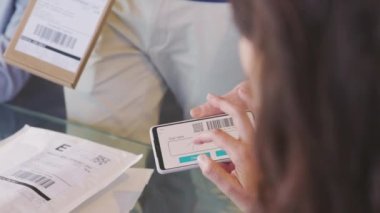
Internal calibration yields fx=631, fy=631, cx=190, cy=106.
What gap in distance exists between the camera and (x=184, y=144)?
717mm

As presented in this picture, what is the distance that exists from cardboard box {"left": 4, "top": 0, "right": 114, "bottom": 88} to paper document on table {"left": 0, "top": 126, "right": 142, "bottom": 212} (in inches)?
3.3

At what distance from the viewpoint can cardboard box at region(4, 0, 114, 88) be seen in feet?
2.65

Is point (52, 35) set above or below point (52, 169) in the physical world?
above

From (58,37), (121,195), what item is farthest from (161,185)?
(58,37)

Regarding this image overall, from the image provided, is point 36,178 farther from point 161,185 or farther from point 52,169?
point 161,185

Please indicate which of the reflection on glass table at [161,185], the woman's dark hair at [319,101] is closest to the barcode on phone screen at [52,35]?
the reflection on glass table at [161,185]

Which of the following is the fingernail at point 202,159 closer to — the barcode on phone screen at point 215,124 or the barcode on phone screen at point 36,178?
the barcode on phone screen at point 215,124

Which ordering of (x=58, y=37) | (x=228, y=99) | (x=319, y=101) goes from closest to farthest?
(x=319, y=101) < (x=228, y=99) < (x=58, y=37)

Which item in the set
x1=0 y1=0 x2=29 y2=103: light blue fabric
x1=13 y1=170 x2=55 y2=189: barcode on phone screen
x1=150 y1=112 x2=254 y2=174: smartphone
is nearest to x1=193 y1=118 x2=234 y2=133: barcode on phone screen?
x1=150 y1=112 x2=254 y2=174: smartphone

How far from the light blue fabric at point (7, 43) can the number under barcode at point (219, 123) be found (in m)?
0.33

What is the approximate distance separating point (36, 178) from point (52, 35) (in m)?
0.22

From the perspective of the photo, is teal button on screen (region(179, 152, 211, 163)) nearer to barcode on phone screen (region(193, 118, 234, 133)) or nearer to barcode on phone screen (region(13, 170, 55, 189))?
barcode on phone screen (region(193, 118, 234, 133))

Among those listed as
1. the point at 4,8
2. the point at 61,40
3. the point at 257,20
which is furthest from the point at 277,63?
the point at 4,8

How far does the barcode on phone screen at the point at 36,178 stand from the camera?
0.70 m
